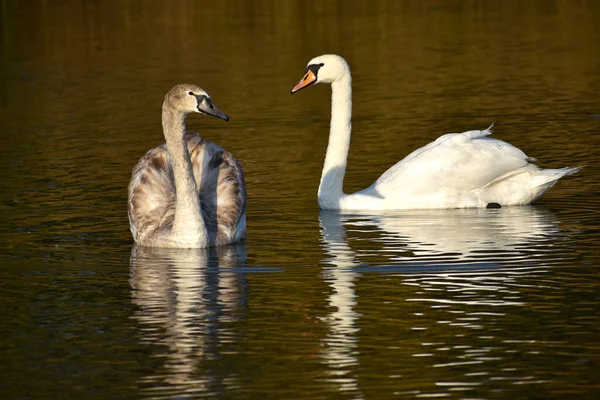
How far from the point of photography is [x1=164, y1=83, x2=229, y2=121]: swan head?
12297mm

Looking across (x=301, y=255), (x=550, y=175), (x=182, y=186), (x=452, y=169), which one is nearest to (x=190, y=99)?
(x=182, y=186)

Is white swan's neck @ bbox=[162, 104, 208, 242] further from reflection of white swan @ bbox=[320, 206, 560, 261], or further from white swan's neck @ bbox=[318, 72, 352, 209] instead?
white swan's neck @ bbox=[318, 72, 352, 209]

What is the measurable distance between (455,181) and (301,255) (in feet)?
8.91

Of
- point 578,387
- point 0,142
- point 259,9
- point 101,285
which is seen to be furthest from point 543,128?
point 259,9

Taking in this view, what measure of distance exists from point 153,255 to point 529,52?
15490 millimetres

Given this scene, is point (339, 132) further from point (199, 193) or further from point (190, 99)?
point (190, 99)

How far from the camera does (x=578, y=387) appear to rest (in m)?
8.08

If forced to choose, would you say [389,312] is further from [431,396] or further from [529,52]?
[529,52]

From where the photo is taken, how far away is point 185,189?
12.4m

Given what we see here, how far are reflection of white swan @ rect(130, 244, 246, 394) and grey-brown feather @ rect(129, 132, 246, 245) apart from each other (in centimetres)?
18

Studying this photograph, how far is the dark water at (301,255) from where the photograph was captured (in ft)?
28.0

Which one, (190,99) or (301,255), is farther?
(190,99)

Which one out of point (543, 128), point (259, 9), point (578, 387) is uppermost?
point (259, 9)

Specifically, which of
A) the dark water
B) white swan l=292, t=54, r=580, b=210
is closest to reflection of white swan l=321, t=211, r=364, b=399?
the dark water
